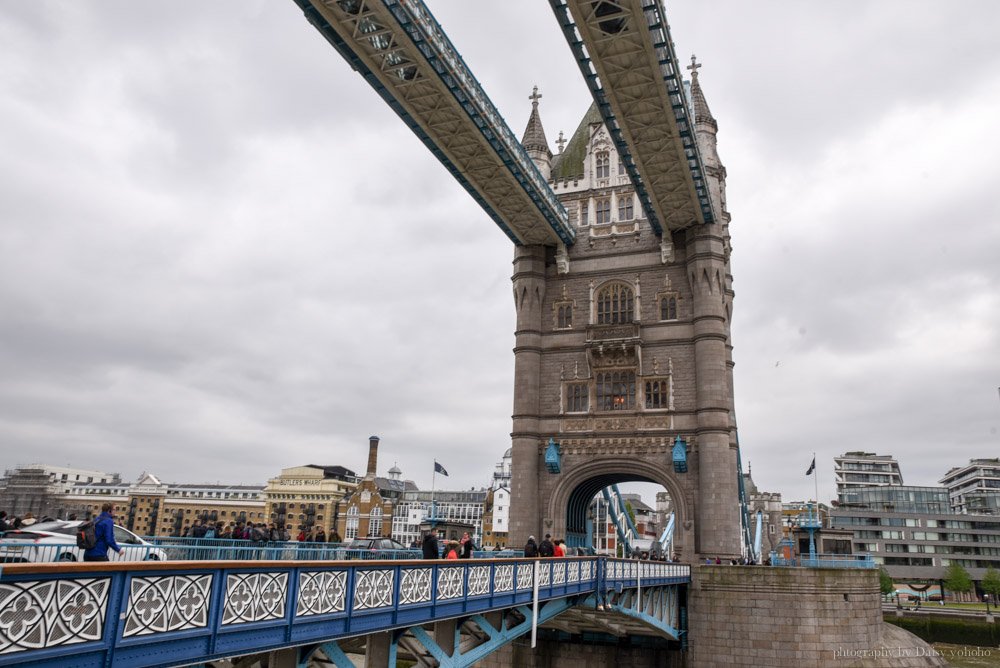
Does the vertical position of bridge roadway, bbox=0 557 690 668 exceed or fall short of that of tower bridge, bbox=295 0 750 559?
it falls short

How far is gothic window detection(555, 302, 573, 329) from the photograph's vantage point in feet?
142

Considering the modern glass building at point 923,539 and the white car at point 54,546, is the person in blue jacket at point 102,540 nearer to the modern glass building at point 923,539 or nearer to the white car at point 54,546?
the white car at point 54,546

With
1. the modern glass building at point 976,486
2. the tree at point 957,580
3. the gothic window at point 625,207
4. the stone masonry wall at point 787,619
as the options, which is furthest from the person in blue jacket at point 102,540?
the modern glass building at point 976,486

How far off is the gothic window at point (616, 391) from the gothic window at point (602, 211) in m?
9.30

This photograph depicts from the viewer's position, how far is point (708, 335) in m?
A: 38.8

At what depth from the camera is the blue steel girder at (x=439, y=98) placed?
26.1 metres

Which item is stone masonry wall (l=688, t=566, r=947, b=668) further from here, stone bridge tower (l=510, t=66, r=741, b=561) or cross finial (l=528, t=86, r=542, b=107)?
cross finial (l=528, t=86, r=542, b=107)

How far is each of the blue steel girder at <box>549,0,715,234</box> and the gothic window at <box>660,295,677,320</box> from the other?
13.3 feet

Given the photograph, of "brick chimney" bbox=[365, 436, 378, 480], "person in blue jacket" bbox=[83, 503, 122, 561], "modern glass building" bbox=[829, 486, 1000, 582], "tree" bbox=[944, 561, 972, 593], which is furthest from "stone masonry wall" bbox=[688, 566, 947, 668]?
"brick chimney" bbox=[365, 436, 378, 480]

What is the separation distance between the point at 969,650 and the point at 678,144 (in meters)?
48.5

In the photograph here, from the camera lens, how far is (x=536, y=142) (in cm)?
4628

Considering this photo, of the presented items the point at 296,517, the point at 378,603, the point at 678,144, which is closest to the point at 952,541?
the point at 678,144

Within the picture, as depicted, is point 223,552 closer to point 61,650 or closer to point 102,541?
point 102,541

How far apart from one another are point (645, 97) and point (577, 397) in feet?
56.2
